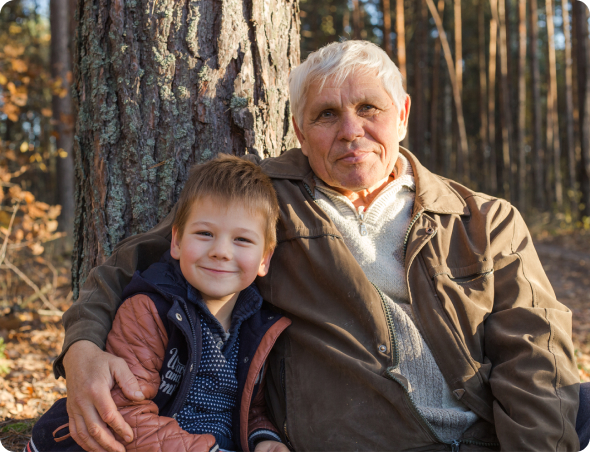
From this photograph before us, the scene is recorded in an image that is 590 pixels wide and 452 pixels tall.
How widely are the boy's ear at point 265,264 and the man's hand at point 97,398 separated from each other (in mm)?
668

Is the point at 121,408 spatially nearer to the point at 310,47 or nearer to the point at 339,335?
the point at 339,335

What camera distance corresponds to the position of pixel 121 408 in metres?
1.66

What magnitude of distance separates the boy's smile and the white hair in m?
0.78

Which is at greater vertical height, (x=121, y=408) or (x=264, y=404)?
(x=121, y=408)

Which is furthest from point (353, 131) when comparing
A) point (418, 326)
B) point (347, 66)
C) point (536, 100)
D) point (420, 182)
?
point (536, 100)

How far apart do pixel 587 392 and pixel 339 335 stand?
106 cm

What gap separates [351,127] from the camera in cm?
217

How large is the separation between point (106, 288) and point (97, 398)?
1.60 feet

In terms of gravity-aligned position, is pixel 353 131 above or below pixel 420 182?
above

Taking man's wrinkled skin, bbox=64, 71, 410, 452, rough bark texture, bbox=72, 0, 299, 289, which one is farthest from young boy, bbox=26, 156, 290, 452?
rough bark texture, bbox=72, 0, 299, 289

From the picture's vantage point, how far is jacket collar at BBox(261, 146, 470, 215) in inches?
86.7

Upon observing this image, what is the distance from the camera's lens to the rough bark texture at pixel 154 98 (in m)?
2.41

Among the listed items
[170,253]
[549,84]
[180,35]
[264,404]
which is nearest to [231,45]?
[180,35]

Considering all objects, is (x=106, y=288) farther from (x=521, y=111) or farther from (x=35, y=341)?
(x=521, y=111)
